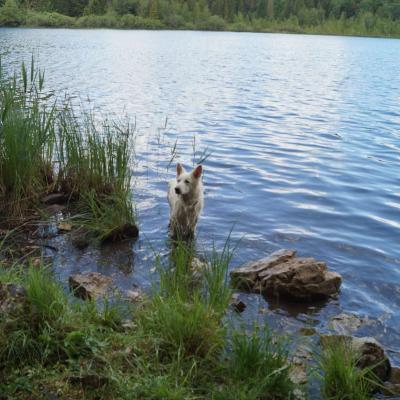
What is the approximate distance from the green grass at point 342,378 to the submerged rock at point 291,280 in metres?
1.89

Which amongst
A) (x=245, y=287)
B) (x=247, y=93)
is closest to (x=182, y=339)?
(x=245, y=287)

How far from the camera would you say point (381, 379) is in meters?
4.14

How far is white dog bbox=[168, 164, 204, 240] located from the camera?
7.22m

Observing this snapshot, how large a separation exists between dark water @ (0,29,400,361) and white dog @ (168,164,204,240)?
289 mm

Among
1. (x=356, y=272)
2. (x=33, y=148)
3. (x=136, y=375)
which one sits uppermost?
(x=33, y=148)

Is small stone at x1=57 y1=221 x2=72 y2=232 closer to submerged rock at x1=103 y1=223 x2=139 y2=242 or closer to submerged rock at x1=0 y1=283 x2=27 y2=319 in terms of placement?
submerged rock at x1=103 y1=223 x2=139 y2=242

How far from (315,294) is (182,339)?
2.39 m

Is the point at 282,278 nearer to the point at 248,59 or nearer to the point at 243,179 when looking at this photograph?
the point at 243,179

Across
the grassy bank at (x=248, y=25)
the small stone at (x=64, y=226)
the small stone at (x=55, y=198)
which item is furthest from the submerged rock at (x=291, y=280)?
the grassy bank at (x=248, y=25)

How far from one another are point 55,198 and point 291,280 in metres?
4.08

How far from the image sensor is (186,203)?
7.41 meters

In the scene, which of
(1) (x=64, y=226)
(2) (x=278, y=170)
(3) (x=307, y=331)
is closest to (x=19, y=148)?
(1) (x=64, y=226)

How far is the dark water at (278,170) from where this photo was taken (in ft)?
21.0

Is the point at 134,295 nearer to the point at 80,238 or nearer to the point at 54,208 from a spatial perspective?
the point at 80,238
